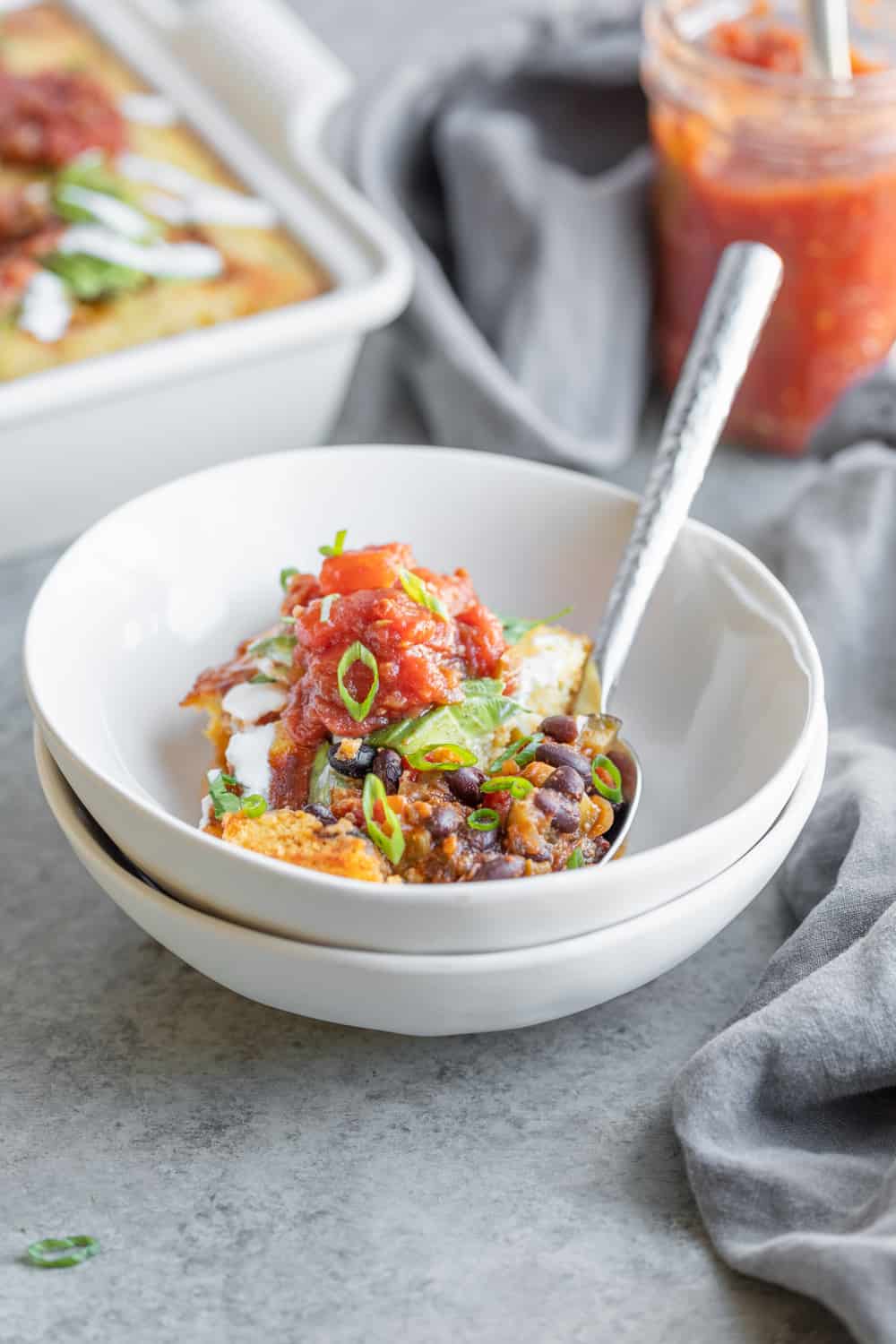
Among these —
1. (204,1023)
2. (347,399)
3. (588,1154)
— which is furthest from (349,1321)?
(347,399)

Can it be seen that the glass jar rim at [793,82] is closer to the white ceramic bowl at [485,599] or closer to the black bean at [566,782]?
the white ceramic bowl at [485,599]

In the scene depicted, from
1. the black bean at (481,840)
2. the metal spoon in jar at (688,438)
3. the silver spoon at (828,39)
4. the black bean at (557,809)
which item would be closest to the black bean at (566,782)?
the black bean at (557,809)

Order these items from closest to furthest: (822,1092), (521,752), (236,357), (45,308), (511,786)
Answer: (822,1092), (511,786), (521,752), (236,357), (45,308)

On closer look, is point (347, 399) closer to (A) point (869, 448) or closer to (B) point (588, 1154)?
(A) point (869, 448)

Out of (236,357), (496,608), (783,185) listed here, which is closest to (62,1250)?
(496,608)

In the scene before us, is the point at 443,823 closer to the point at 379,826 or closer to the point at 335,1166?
the point at 379,826

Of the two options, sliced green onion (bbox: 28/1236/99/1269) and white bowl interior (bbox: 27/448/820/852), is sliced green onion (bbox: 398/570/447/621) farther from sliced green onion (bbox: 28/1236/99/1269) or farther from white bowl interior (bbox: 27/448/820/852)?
sliced green onion (bbox: 28/1236/99/1269)

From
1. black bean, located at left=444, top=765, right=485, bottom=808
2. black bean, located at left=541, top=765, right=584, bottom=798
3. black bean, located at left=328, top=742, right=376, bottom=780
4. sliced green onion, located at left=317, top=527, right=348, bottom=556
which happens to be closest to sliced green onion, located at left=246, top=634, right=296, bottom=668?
sliced green onion, located at left=317, top=527, right=348, bottom=556

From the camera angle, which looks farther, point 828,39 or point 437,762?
point 828,39
